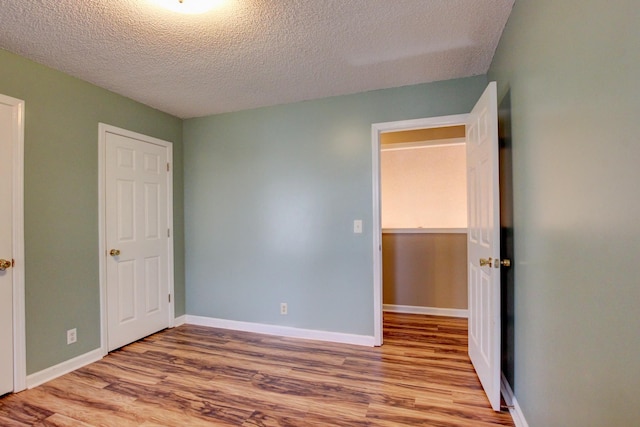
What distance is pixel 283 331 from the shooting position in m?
3.18

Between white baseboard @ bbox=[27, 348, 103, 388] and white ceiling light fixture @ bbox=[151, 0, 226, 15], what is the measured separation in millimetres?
2628

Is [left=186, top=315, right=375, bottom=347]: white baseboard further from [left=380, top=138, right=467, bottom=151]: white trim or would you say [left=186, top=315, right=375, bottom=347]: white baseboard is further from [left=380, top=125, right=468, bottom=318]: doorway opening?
[left=380, top=138, right=467, bottom=151]: white trim

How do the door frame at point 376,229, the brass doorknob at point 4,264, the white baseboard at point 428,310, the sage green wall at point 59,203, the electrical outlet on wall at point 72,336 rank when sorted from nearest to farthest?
the brass doorknob at point 4,264, the sage green wall at point 59,203, the electrical outlet on wall at point 72,336, the door frame at point 376,229, the white baseboard at point 428,310

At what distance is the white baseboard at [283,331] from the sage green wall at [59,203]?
41.7 inches

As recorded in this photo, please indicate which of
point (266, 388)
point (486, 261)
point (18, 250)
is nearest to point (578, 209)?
point (486, 261)

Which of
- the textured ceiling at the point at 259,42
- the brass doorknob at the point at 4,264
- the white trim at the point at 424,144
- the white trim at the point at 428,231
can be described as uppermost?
the textured ceiling at the point at 259,42

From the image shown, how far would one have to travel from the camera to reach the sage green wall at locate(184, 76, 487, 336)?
290 cm

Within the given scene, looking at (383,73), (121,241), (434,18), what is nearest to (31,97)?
(121,241)

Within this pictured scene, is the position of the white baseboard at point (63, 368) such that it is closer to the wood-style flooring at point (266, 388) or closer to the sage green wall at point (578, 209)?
the wood-style flooring at point (266, 388)

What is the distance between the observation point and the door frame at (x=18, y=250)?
212cm

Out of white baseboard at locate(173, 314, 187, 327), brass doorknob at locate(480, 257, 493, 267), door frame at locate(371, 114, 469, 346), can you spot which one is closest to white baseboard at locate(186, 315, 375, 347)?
white baseboard at locate(173, 314, 187, 327)

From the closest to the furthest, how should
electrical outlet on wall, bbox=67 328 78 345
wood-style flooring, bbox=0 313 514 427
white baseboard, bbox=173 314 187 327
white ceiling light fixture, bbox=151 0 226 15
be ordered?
1. white ceiling light fixture, bbox=151 0 226 15
2. wood-style flooring, bbox=0 313 514 427
3. electrical outlet on wall, bbox=67 328 78 345
4. white baseboard, bbox=173 314 187 327

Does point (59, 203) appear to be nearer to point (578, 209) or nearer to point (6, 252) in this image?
point (6, 252)

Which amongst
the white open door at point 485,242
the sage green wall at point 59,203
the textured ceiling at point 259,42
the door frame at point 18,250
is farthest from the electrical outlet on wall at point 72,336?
Result: the white open door at point 485,242
